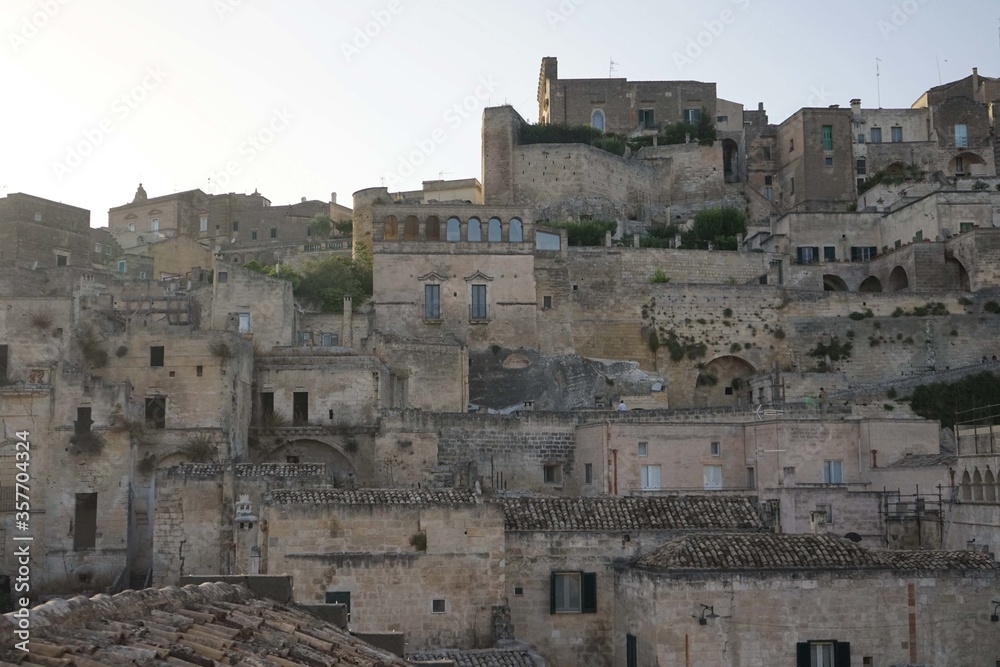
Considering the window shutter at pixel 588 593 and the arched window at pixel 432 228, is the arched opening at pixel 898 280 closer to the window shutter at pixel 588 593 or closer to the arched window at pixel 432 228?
the arched window at pixel 432 228

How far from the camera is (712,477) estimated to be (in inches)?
1377

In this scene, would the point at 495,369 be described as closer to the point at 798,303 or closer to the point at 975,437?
the point at 798,303

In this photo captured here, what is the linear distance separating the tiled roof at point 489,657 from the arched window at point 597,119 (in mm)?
52949

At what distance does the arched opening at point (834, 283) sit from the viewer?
60.3 m

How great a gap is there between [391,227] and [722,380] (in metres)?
16.0

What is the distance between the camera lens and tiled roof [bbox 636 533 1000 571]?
882 inches

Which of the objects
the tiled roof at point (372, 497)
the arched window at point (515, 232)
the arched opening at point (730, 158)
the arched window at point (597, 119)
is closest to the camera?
the tiled roof at point (372, 497)

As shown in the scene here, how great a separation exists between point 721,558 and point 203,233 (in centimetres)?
5640

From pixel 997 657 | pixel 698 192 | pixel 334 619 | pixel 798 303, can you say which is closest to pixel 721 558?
pixel 997 657

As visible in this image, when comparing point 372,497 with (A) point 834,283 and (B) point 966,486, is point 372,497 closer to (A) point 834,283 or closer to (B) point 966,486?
(B) point 966,486

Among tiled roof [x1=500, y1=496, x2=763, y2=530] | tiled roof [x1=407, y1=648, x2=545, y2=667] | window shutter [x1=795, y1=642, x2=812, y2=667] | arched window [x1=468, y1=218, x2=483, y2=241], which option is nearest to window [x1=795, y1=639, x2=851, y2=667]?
window shutter [x1=795, y1=642, x2=812, y2=667]

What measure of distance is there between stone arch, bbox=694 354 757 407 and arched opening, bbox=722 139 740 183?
2204 cm

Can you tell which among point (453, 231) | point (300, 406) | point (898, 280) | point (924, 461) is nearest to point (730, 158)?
point (898, 280)

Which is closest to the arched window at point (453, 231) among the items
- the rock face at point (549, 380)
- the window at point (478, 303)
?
the window at point (478, 303)
